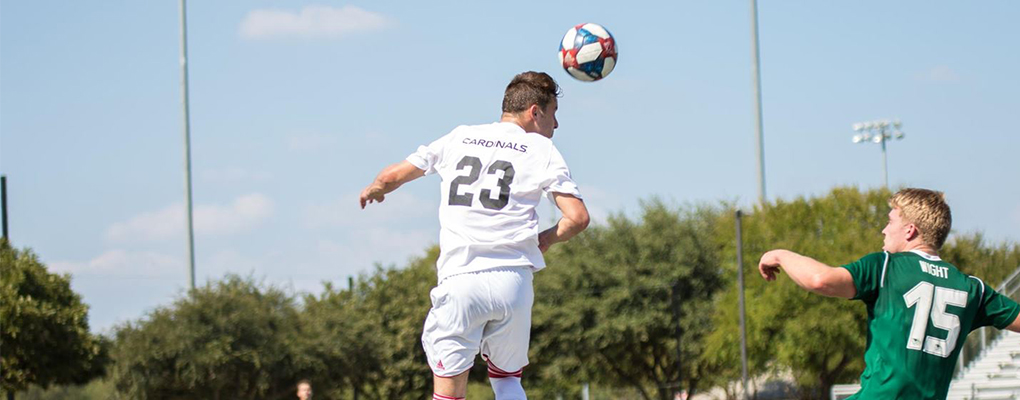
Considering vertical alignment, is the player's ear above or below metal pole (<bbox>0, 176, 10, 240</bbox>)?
below

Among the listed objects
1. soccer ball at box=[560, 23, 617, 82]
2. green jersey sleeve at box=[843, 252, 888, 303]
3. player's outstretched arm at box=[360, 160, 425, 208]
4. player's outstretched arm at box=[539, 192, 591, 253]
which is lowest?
green jersey sleeve at box=[843, 252, 888, 303]

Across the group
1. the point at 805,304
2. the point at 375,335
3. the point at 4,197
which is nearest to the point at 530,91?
the point at 4,197

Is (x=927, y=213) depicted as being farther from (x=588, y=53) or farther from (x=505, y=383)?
(x=588, y=53)

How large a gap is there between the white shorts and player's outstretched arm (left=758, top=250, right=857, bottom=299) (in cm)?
137

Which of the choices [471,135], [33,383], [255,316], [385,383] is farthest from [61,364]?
[471,135]

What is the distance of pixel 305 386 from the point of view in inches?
685

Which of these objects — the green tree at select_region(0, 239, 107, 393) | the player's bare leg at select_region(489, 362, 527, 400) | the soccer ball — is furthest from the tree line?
the player's bare leg at select_region(489, 362, 527, 400)

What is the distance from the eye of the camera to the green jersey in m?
4.93

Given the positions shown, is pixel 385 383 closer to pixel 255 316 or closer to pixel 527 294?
pixel 255 316

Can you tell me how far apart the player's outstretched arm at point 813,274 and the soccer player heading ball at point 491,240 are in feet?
4.15

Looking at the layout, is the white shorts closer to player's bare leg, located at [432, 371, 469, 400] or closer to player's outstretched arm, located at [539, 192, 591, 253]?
player's bare leg, located at [432, 371, 469, 400]

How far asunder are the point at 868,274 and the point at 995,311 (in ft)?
2.41

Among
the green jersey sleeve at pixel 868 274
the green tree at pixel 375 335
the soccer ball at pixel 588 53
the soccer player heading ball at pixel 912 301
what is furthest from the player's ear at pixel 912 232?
the green tree at pixel 375 335

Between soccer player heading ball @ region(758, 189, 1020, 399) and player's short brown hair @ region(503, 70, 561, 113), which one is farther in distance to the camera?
player's short brown hair @ region(503, 70, 561, 113)
